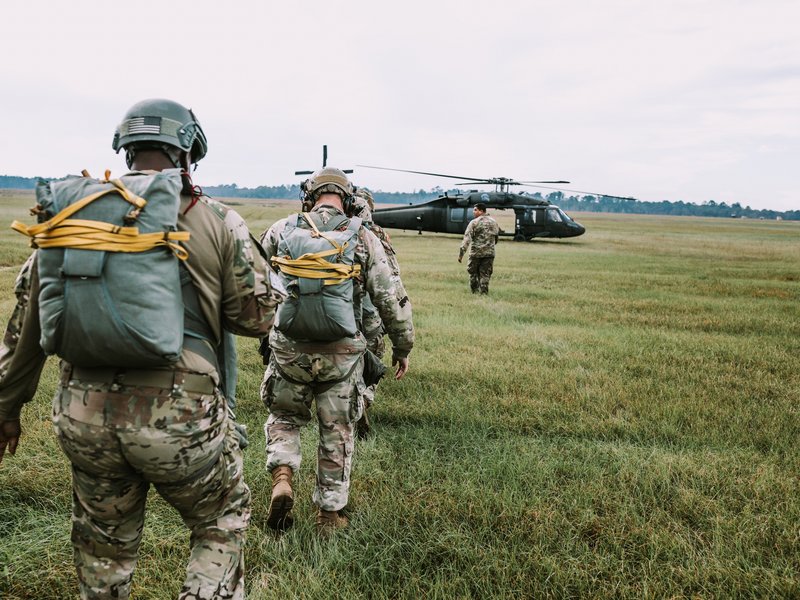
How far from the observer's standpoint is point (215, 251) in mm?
1997

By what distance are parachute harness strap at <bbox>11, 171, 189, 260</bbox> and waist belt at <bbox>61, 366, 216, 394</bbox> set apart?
0.43m

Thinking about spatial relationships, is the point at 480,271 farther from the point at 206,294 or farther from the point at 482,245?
the point at 206,294

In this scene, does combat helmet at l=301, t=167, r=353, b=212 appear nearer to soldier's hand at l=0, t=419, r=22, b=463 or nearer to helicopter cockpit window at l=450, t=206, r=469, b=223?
soldier's hand at l=0, t=419, r=22, b=463

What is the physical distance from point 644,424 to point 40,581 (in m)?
4.59

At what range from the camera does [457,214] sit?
27.5 meters

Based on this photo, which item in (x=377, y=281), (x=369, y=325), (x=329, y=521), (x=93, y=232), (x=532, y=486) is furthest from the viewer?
(x=369, y=325)

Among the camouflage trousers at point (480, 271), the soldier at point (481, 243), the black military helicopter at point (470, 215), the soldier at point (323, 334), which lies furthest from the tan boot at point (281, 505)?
the black military helicopter at point (470, 215)

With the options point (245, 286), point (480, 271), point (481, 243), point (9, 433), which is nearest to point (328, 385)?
point (245, 286)

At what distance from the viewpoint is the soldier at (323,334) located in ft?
10.4

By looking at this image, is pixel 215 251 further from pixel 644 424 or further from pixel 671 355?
pixel 671 355

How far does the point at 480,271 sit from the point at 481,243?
2.70 ft

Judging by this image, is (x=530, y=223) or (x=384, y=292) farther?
(x=530, y=223)

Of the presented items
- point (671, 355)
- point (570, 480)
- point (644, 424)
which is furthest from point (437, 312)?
point (570, 480)

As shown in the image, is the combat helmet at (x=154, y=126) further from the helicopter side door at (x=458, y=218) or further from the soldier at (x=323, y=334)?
the helicopter side door at (x=458, y=218)
